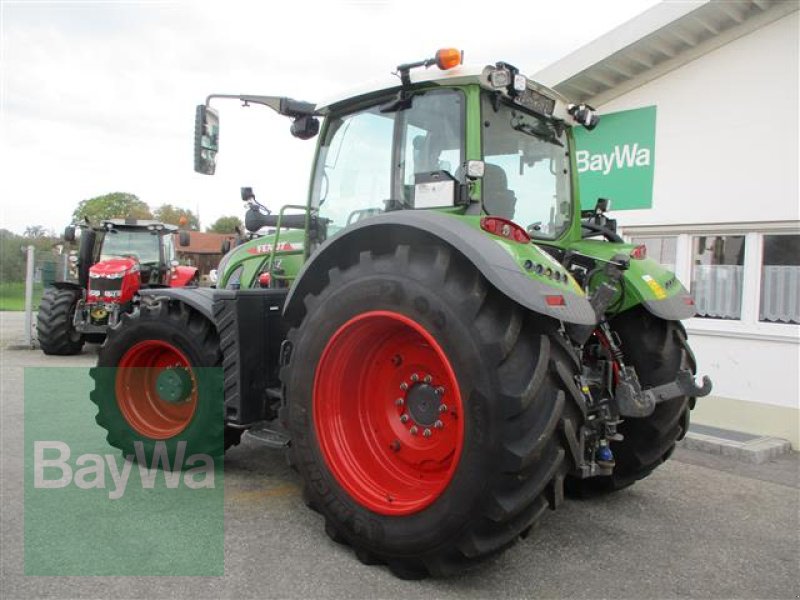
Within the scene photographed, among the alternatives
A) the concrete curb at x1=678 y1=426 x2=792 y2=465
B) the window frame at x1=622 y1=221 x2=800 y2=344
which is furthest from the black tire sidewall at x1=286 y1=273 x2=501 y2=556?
the window frame at x1=622 y1=221 x2=800 y2=344

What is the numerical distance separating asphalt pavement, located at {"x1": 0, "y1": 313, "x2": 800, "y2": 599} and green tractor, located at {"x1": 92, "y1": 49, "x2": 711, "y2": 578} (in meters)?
0.19

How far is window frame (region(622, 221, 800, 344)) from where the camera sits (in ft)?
21.3

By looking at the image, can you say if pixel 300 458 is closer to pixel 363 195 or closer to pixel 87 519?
pixel 87 519

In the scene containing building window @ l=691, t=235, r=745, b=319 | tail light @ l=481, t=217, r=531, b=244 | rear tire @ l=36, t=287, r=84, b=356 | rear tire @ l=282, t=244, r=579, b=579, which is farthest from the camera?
rear tire @ l=36, t=287, r=84, b=356

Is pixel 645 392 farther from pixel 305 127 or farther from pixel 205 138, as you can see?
pixel 205 138

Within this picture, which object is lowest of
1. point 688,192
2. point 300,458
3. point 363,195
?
point 300,458

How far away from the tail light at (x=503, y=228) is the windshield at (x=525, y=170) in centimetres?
42

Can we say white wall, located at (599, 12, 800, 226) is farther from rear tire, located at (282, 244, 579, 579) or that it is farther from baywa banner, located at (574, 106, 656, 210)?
rear tire, located at (282, 244, 579, 579)

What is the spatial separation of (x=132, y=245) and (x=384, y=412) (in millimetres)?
10304

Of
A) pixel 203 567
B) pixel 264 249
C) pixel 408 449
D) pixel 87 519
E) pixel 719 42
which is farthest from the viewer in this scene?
pixel 719 42

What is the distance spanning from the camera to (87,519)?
358 cm

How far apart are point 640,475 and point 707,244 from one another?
3967 millimetres

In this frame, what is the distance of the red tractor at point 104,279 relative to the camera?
10898 mm

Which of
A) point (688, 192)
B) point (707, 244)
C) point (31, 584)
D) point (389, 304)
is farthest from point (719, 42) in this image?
point (31, 584)
